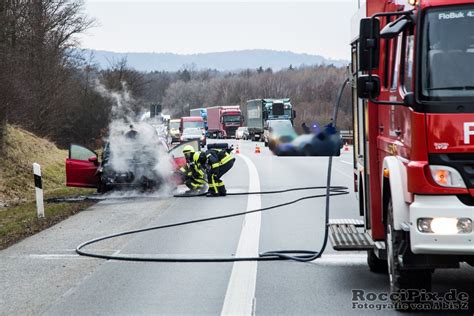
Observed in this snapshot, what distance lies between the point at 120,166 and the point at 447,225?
1420 cm

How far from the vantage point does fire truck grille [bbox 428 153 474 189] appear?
646 cm

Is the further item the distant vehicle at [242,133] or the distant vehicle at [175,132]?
the distant vehicle at [242,133]

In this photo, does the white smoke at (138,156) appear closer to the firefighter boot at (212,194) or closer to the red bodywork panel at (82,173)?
the red bodywork panel at (82,173)

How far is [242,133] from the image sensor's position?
83.5 metres

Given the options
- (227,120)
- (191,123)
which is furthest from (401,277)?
(227,120)

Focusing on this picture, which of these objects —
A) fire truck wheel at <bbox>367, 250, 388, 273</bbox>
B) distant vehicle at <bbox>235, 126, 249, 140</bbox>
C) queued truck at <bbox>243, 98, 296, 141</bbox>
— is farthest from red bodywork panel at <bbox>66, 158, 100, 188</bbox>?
distant vehicle at <bbox>235, 126, 249, 140</bbox>

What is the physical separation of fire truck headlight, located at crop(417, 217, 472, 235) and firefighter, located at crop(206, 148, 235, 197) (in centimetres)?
1294

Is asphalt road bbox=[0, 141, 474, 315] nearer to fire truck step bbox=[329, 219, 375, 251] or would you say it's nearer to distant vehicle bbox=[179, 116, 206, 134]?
fire truck step bbox=[329, 219, 375, 251]

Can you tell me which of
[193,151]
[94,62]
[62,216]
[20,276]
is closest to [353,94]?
[20,276]

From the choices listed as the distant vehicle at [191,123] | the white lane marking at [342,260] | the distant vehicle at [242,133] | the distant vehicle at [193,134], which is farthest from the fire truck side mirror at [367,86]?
the distant vehicle at [242,133]

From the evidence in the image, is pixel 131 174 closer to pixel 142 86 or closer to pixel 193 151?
pixel 193 151

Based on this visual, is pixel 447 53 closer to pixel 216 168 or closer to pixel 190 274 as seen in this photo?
pixel 190 274

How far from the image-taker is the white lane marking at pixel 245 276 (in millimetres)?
7547

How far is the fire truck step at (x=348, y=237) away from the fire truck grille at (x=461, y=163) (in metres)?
2.14
